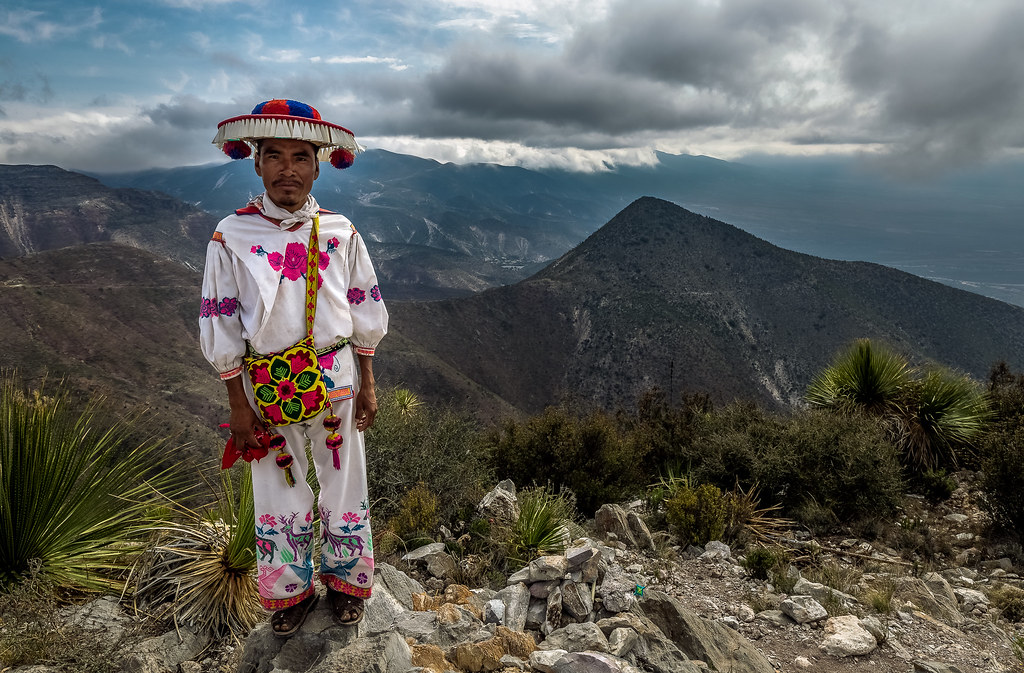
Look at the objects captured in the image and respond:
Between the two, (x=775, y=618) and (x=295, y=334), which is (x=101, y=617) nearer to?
(x=295, y=334)

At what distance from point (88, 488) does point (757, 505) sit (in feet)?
22.3

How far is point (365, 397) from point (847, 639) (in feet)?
11.5

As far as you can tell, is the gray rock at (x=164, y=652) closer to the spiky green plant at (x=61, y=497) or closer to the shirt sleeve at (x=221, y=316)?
the spiky green plant at (x=61, y=497)

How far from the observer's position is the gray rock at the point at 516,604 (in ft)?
10.1

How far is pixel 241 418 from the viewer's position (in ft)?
6.81

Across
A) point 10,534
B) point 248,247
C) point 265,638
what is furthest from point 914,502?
point 10,534

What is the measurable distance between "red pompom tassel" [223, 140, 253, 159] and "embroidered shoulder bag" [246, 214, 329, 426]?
0.82 m

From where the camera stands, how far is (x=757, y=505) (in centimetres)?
685

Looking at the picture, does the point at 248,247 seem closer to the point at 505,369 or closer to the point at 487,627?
the point at 487,627

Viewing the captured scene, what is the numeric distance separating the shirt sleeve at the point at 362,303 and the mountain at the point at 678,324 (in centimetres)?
4154

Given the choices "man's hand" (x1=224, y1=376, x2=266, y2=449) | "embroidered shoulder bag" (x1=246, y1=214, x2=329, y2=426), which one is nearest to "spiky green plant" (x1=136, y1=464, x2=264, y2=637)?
"man's hand" (x1=224, y1=376, x2=266, y2=449)

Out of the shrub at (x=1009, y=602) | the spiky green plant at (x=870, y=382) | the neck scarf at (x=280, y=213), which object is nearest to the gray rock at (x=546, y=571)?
the neck scarf at (x=280, y=213)

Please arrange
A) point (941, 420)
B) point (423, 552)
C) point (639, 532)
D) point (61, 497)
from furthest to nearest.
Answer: point (941, 420)
point (639, 532)
point (423, 552)
point (61, 497)

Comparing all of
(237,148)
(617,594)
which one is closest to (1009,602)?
(617,594)
